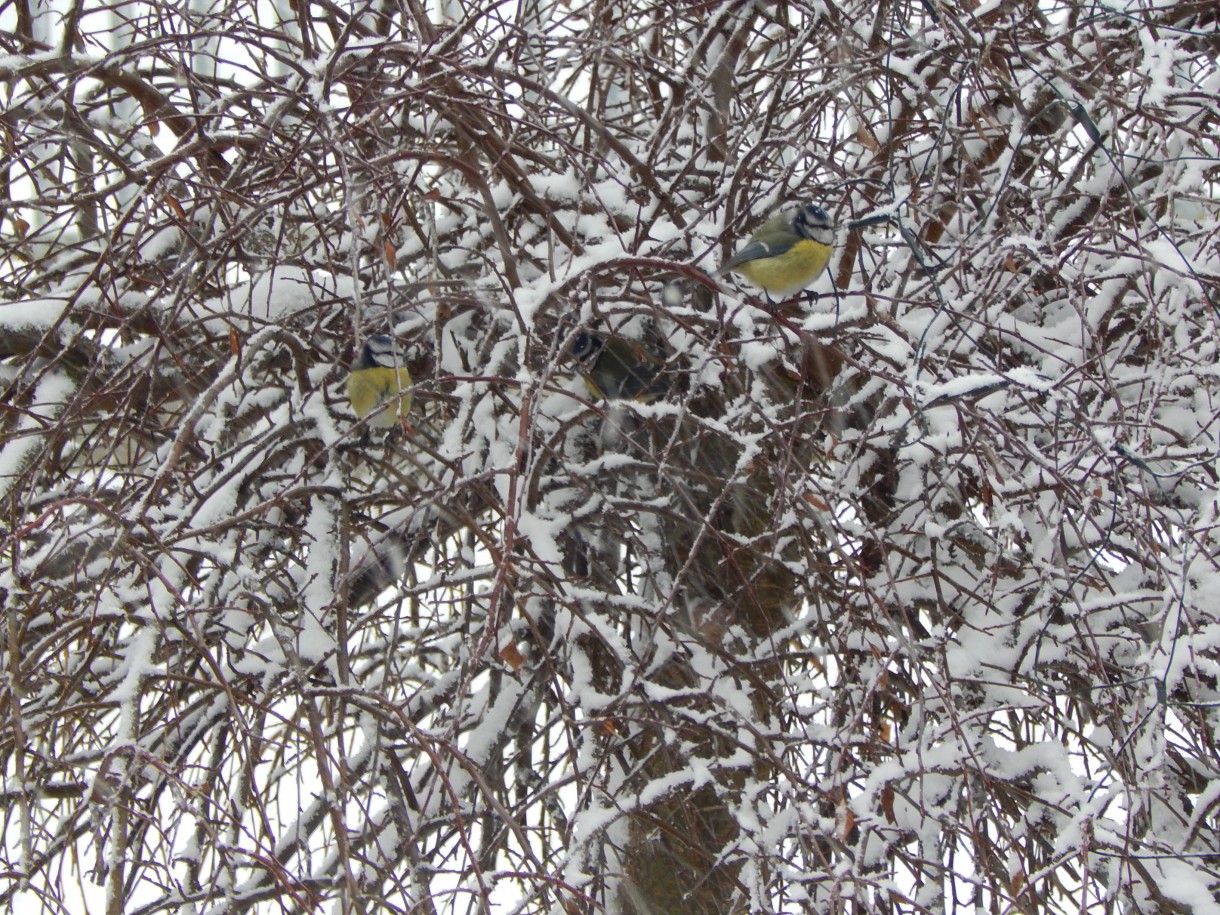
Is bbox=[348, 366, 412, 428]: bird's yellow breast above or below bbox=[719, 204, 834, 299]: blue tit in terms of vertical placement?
above

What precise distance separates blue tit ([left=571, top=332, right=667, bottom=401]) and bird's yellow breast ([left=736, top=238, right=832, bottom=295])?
1.70 feet

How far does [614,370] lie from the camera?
3650 millimetres

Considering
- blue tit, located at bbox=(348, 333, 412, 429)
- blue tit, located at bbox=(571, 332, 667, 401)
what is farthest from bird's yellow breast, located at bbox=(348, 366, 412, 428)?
blue tit, located at bbox=(571, 332, 667, 401)

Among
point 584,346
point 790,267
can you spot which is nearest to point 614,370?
point 584,346

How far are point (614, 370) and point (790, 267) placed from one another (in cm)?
75

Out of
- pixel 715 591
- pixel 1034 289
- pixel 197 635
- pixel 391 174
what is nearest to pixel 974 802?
pixel 715 591

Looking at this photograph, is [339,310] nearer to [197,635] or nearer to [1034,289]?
[197,635]

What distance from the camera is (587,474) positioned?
3.01m

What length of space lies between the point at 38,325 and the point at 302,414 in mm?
958

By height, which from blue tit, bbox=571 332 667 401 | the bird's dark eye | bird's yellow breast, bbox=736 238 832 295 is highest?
the bird's dark eye

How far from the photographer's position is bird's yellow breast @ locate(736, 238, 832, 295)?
3092mm

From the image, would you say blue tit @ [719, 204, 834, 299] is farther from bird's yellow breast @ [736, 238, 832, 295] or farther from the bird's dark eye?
the bird's dark eye

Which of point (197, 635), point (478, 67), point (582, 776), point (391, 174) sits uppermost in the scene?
point (478, 67)

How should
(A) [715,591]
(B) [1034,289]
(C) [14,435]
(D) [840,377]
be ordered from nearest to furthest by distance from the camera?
(C) [14,435] → (D) [840,377] → (B) [1034,289] → (A) [715,591]
